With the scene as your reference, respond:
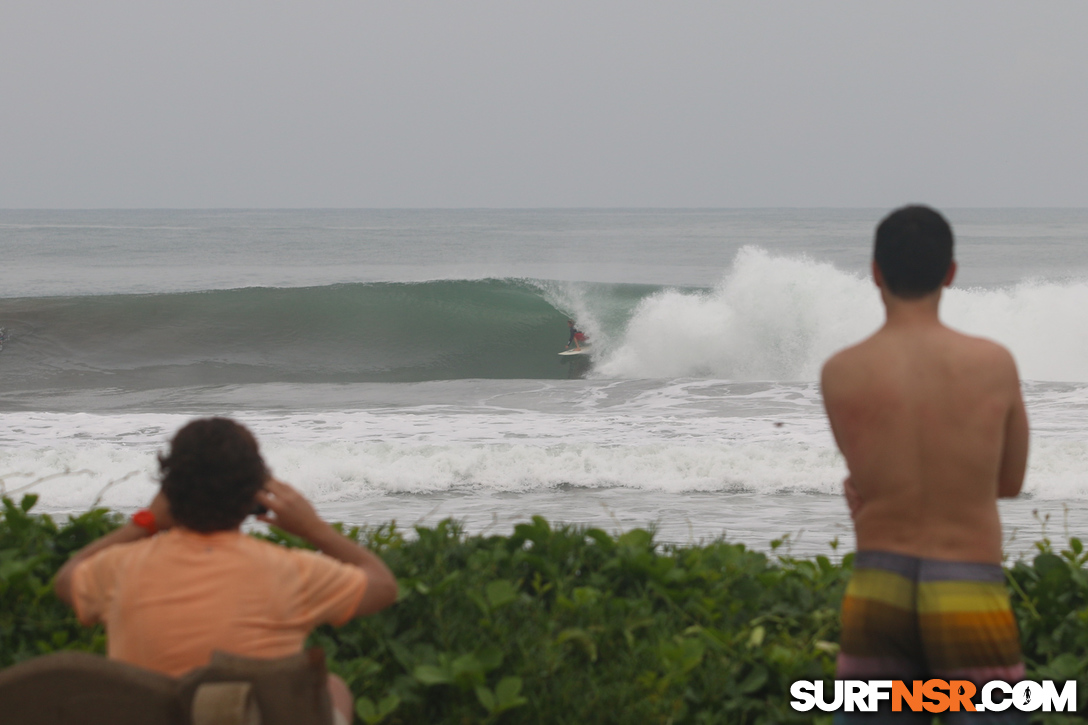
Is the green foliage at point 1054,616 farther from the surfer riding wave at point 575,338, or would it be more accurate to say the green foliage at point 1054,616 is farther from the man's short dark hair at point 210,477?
the surfer riding wave at point 575,338

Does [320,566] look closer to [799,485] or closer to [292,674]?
[292,674]

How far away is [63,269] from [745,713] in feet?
156

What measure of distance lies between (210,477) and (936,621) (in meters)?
1.51

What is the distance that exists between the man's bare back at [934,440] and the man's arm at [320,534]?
104 centimetres

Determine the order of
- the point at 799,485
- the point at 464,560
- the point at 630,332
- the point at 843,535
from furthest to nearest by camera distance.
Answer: the point at 630,332
the point at 799,485
the point at 843,535
the point at 464,560

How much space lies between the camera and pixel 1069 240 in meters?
69.5

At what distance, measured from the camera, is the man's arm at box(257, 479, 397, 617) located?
205cm

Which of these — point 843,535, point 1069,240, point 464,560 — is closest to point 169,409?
point 843,535

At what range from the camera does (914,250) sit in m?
1.99

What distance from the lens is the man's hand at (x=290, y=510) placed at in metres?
2.05

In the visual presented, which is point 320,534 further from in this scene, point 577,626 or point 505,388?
point 505,388

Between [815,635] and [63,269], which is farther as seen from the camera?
[63,269]

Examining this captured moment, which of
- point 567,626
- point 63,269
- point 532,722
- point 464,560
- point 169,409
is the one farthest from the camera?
point 63,269

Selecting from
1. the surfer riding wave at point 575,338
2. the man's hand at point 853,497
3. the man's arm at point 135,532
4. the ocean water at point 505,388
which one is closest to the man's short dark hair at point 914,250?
the man's hand at point 853,497
